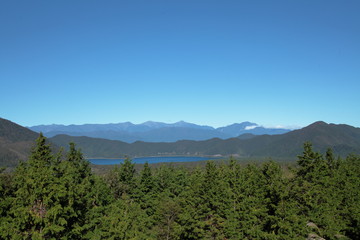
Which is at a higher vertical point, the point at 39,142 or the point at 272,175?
the point at 39,142

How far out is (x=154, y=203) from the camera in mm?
55219

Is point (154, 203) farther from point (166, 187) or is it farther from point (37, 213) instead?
point (37, 213)

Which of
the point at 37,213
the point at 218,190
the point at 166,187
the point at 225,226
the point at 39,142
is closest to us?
the point at 37,213

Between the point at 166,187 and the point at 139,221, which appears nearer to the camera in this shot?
the point at 139,221

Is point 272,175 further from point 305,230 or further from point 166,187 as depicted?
point 166,187

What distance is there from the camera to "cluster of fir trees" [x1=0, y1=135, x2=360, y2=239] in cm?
2434

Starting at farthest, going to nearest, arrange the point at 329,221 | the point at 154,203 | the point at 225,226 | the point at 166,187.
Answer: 1. the point at 166,187
2. the point at 154,203
3. the point at 225,226
4. the point at 329,221

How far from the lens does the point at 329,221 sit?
1419 inches

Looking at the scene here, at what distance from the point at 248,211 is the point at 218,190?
5739mm

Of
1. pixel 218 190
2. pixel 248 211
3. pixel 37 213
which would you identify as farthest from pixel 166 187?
pixel 37 213

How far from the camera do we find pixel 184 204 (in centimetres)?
4706

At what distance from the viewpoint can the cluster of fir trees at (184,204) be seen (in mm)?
24344

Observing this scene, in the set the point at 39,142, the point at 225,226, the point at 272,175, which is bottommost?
the point at 225,226

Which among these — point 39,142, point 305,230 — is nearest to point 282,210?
point 305,230
